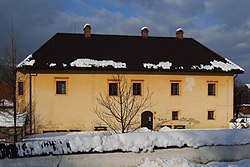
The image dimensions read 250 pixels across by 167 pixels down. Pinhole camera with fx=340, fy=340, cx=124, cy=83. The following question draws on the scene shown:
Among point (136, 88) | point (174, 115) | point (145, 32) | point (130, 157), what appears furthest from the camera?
point (145, 32)

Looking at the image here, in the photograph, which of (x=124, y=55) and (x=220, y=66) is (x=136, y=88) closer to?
(x=124, y=55)

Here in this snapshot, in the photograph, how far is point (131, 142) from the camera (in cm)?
766

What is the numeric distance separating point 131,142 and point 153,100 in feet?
59.0

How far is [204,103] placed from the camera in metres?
26.3

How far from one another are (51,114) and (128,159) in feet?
56.8

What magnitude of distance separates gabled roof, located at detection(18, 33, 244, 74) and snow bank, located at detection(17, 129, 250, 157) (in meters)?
16.3

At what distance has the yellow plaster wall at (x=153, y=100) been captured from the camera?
24.0 metres

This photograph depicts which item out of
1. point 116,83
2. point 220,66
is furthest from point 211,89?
point 116,83

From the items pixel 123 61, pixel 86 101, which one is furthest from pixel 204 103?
pixel 86 101

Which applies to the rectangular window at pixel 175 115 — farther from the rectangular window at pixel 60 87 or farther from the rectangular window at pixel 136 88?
the rectangular window at pixel 60 87

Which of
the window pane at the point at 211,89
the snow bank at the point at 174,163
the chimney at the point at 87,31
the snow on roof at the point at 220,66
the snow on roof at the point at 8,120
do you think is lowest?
the snow on roof at the point at 8,120

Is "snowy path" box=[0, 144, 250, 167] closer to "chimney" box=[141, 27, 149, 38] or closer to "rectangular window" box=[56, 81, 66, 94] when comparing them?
"rectangular window" box=[56, 81, 66, 94]

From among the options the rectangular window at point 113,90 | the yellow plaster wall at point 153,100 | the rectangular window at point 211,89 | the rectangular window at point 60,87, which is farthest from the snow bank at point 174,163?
the rectangular window at point 211,89

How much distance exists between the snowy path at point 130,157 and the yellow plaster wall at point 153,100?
16.6 metres
